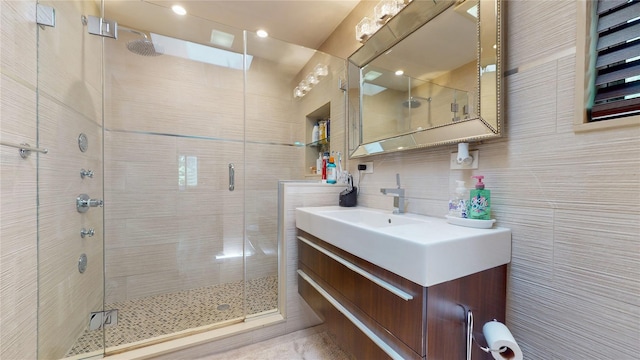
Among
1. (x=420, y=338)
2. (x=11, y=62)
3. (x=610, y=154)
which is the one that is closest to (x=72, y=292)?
(x=11, y=62)

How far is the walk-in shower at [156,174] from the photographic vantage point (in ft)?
4.25

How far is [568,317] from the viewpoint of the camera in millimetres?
752

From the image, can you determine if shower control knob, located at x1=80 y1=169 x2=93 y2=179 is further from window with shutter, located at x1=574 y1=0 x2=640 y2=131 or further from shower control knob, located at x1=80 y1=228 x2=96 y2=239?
window with shutter, located at x1=574 y1=0 x2=640 y2=131

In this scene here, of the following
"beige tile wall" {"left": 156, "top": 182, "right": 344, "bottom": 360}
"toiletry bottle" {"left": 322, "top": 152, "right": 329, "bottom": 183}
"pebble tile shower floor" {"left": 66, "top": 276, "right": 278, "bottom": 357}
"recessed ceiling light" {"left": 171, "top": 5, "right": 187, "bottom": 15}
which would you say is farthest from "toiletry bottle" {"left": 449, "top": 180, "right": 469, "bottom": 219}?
"recessed ceiling light" {"left": 171, "top": 5, "right": 187, "bottom": 15}

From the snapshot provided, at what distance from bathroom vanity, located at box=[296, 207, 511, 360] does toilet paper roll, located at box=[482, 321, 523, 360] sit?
5 centimetres

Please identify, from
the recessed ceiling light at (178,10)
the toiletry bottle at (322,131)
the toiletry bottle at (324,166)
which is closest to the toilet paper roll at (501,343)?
the toiletry bottle at (324,166)

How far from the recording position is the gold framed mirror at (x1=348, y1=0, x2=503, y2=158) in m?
0.94

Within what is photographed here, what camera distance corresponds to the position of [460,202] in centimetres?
98

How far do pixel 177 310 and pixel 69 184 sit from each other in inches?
43.3

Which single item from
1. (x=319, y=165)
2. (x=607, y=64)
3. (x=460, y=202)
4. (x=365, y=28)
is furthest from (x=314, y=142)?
(x=607, y=64)

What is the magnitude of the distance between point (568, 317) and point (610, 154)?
52 centimetres

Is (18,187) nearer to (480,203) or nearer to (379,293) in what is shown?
(379,293)

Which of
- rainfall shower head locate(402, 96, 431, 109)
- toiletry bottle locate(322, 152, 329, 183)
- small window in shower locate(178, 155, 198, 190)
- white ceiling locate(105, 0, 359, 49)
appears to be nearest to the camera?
rainfall shower head locate(402, 96, 431, 109)

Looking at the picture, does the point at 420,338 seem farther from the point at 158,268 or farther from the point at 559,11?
the point at 158,268
